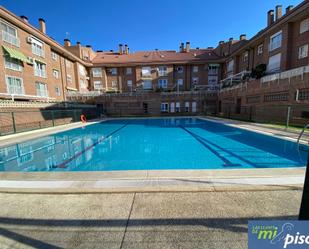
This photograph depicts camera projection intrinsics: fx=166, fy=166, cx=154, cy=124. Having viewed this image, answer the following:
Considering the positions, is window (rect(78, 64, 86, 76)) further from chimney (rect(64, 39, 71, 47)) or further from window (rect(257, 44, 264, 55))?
window (rect(257, 44, 264, 55))

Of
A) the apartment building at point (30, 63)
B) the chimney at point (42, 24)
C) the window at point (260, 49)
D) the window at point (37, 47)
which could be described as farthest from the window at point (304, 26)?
the chimney at point (42, 24)

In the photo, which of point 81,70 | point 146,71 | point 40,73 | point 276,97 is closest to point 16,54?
point 40,73

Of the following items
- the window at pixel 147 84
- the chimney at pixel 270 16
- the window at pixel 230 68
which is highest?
the chimney at pixel 270 16

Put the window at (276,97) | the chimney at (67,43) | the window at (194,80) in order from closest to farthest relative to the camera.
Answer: the window at (276,97), the chimney at (67,43), the window at (194,80)

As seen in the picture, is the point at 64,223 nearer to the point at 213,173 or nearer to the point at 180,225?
the point at 180,225

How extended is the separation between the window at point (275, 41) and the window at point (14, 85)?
95.8 feet

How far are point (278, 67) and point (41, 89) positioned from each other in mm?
29053

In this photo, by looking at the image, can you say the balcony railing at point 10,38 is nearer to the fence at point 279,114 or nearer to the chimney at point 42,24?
the chimney at point 42,24

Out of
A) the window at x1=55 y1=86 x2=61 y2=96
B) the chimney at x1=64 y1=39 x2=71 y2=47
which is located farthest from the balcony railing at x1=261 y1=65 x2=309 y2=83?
the chimney at x1=64 y1=39 x2=71 y2=47

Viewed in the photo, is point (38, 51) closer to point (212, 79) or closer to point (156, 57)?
point (156, 57)

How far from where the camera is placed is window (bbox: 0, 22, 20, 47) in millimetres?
16123

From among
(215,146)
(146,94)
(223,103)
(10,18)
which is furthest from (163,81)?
(215,146)

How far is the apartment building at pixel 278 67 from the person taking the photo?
13.4 meters

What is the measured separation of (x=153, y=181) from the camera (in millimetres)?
3910
